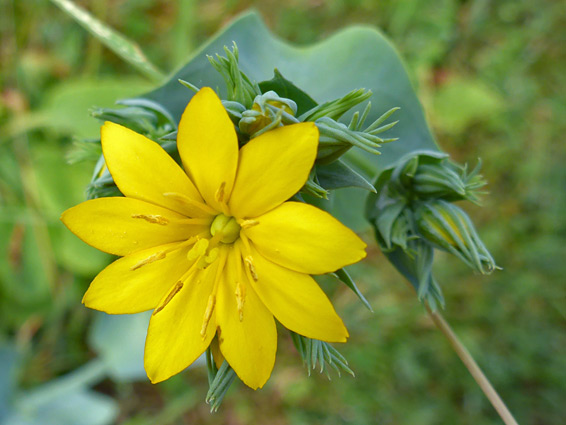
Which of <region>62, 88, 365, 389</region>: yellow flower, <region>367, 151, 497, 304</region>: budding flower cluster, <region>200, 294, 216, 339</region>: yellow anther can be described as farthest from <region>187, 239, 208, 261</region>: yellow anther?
<region>367, 151, 497, 304</region>: budding flower cluster

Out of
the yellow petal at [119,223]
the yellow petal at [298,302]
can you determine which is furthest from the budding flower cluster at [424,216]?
the yellow petal at [119,223]

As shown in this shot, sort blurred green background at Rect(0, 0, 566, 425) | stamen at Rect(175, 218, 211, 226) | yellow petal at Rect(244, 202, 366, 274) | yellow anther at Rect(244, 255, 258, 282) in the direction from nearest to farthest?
yellow petal at Rect(244, 202, 366, 274) < yellow anther at Rect(244, 255, 258, 282) < stamen at Rect(175, 218, 211, 226) < blurred green background at Rect(0, 0, 566, 425)

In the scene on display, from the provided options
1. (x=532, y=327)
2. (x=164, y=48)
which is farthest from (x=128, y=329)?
(x=532, y=327)

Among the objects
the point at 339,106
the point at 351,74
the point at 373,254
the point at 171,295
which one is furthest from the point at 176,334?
the point at 373,254

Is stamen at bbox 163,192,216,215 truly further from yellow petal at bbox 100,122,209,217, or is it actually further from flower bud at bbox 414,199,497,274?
flower bud at bbox 414,199,497,274

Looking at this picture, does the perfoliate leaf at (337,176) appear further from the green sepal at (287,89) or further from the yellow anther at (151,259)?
the yellow anther at (151,259)

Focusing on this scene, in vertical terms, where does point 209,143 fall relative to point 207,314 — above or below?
above

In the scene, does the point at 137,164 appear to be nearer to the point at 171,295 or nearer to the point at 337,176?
the point at 171,295

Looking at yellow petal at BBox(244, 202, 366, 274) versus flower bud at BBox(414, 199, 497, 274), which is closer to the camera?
yellow petal at BBox(244, 202, 366, 274)
